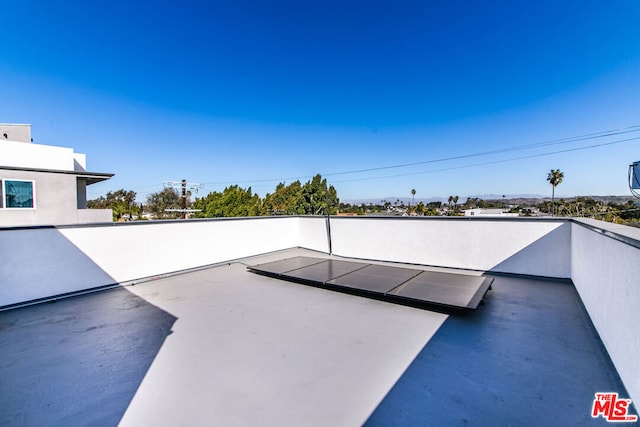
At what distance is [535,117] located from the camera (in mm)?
9906

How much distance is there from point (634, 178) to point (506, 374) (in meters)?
4.37

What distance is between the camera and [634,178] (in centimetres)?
384

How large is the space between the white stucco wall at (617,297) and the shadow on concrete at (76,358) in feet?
10.1

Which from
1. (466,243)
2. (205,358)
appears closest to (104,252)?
(205,358)

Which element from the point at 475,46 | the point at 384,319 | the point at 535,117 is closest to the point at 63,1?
the point at 384,319

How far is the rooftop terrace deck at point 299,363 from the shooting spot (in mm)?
1465

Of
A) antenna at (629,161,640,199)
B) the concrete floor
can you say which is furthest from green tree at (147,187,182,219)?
antenna at (629,161,640,199)

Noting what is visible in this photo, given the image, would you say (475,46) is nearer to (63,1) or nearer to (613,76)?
(613,76)

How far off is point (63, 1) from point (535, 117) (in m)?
14.7

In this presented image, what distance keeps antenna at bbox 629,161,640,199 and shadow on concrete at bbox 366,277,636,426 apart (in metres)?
2.43

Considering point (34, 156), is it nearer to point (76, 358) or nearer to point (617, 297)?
point (76, 358)

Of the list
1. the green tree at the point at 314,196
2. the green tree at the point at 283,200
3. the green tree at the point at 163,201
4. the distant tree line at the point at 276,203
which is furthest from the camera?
the green tree at the point at 163,201

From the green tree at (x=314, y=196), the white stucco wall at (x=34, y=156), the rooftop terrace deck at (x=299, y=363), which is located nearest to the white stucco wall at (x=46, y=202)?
the white stucco wall at (x=34, y=156)

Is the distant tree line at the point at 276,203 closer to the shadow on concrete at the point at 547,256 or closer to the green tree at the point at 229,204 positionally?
the green tree at the point at 229,204
